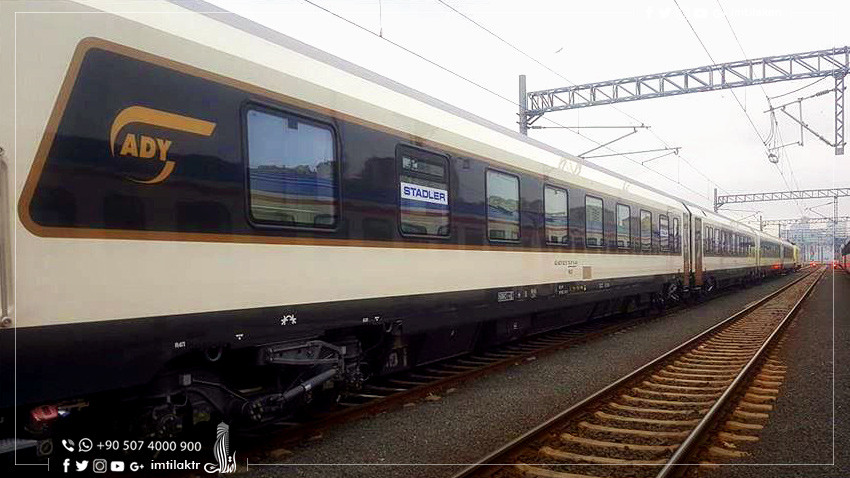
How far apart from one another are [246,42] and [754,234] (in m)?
34.8

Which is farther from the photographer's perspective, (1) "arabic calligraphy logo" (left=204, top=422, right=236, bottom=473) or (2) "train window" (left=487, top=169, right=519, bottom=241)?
(2) "train window" (left=487, top=169, right=519, bottom=241)

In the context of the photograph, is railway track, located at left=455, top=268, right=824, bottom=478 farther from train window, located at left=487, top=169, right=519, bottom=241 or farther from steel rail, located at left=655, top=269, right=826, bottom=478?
Answer: train window, located at left=487, top=169, right=519, bottom=241

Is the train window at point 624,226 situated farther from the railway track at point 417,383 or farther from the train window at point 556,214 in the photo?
the train window at point 556,214

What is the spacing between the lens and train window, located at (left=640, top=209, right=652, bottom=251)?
1440cm

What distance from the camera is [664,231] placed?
1617 cm

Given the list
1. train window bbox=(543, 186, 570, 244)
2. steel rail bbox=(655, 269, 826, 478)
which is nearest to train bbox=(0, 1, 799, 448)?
train window bbox=(543, 186, 570, 244)

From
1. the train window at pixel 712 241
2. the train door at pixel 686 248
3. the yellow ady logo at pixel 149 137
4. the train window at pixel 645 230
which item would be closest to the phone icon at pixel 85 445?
the yellow ady logo at pixel 149 137

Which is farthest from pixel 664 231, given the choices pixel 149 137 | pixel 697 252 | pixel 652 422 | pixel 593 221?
pixel 149 137

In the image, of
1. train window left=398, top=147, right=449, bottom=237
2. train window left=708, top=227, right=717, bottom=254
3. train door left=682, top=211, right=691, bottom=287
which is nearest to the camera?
train window left=398, top=147, right=449, bottom=237

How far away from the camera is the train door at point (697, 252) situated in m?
19.6

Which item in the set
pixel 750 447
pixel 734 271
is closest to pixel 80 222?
pixel 750 447

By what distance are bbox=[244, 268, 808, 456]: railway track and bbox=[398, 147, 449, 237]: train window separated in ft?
6.10

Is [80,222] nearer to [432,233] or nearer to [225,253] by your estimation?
[225,253]

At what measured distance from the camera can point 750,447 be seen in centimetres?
539
